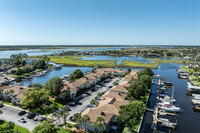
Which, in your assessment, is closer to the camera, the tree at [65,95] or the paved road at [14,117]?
the paved road at [14,117]

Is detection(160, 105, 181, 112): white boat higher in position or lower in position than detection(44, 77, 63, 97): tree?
lower

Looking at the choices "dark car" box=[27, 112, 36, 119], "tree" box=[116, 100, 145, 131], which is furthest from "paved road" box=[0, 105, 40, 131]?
"tree" box=[116, 100, 145, 131]

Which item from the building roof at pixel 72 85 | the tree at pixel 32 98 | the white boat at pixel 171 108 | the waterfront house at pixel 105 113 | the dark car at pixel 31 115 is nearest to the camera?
the waterfront house at pixel 105 113

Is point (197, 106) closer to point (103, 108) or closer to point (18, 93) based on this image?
point (103, 108)

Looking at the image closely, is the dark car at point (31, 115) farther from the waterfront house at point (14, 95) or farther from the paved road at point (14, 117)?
the waterfront house at point (14, 95)

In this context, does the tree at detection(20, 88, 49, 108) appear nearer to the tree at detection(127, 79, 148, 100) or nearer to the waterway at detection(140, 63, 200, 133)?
the tree at detection(127, 79, 148, 100)

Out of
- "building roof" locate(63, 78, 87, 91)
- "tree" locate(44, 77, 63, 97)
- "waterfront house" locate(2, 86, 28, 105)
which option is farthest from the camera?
"building roof" locate(63, 78, 87, 91)

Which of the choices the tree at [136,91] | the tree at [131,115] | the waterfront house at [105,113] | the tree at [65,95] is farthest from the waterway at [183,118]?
the tree at [65,95]

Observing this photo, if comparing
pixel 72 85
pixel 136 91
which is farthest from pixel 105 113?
pixel 72 85

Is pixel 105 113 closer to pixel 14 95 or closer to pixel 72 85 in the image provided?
pixel 72 85

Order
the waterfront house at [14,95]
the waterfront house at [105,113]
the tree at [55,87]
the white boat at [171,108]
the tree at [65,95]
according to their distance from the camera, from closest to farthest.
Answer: the waterfront house at [105,113], the white boat at [171,108], the waterfront house at [14,95], the tree at [55,87], the tree at [65,95]

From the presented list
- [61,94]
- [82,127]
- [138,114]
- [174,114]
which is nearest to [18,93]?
[61,94]

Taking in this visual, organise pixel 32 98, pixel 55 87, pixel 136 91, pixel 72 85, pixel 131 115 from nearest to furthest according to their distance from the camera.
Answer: pixel 131 115
pixel 32 98
pixel 136 91
pixel 55 87
pixel 72 85
